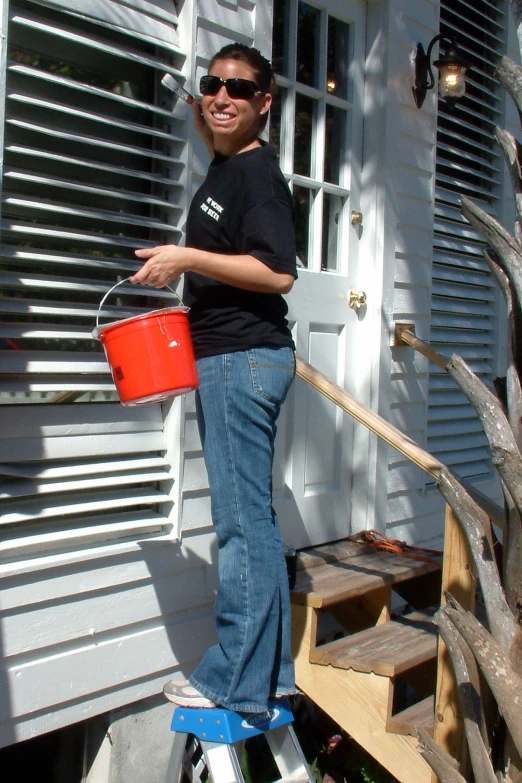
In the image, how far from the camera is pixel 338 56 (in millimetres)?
4258

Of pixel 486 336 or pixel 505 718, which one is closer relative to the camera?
pixel 505 718

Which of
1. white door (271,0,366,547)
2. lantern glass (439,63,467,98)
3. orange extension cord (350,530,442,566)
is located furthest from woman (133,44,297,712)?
lantern glass (439,63,467,98)

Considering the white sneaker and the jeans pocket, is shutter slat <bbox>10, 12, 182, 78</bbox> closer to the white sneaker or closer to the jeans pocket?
the jeans pocket

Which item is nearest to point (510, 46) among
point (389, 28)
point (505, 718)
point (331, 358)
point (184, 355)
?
point (389, 28)

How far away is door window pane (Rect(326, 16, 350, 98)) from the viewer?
4219 mm

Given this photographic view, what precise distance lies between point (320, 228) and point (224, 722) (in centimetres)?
234

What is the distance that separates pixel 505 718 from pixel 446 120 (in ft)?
12.4

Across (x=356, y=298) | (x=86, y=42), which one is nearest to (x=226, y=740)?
(x=86, y=42)

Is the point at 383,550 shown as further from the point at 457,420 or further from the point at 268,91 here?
the point at 268,91

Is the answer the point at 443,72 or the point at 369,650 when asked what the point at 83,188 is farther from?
the point at 443,72

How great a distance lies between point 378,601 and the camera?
368 centimetres

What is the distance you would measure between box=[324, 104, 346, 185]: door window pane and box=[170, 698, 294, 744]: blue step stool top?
8.33 ft

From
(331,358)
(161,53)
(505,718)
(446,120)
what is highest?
(446,120)

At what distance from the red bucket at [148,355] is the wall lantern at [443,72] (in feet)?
8.87
